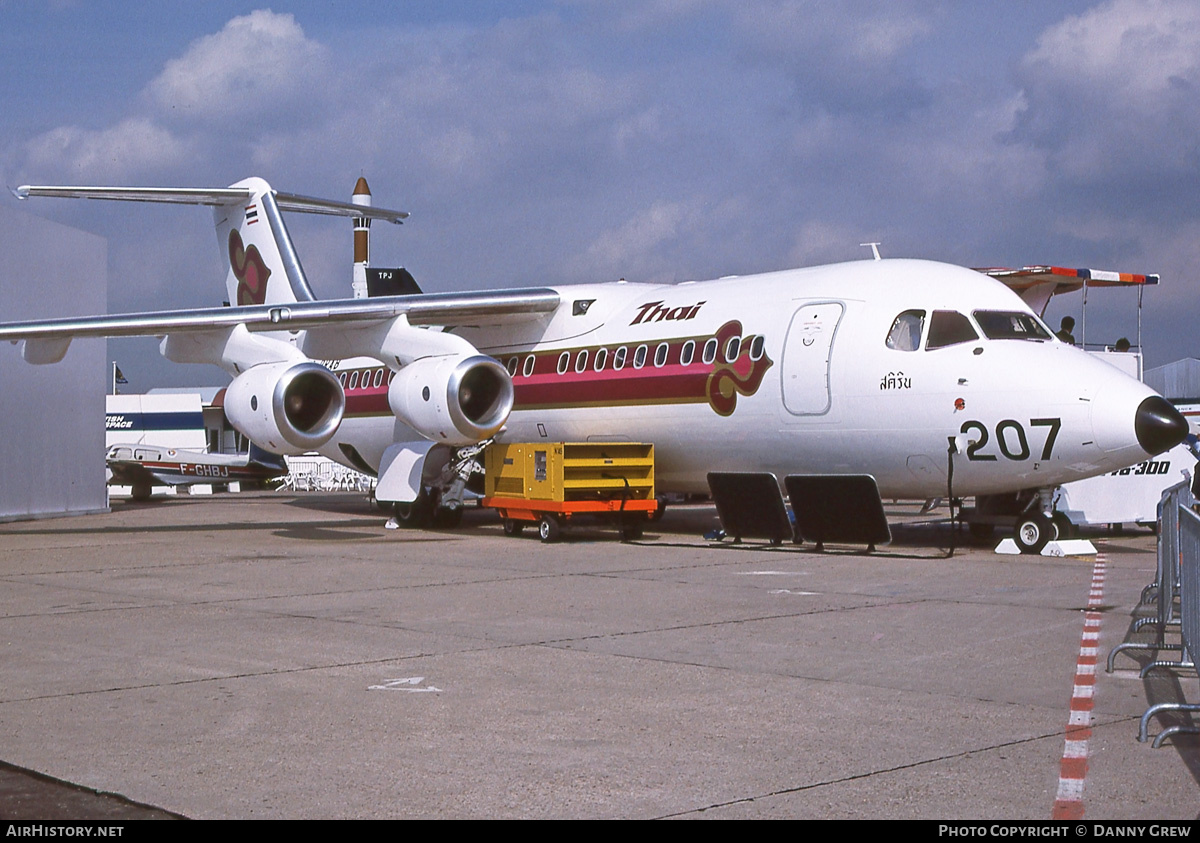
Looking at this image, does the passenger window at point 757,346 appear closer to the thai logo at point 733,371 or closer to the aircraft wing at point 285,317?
the thai logo at point 733,371

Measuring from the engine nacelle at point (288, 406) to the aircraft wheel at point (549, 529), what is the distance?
3198mm

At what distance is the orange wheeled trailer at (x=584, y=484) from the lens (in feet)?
55.3

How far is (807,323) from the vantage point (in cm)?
1545

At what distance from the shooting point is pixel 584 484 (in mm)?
16906

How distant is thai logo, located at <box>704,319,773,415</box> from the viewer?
621 inches

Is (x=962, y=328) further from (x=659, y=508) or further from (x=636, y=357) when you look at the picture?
(x=659, y=508)

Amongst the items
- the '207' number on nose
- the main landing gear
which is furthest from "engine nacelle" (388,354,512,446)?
the main landing gear

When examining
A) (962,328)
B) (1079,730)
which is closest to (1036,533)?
(962,328)

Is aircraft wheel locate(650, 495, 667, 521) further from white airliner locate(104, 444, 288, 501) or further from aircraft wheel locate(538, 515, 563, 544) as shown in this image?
white airliner locate(104, 444, 288, 501)

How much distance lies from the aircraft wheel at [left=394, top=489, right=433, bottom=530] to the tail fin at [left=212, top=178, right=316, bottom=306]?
4.28 metres

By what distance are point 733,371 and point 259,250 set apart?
34.8 feet
